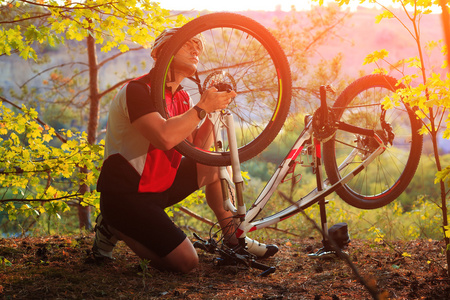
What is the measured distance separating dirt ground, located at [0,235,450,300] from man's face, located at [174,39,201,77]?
3.40 feet

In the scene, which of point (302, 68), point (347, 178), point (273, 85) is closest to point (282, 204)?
point (302, 68)

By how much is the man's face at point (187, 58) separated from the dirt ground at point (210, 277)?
3.40 feet

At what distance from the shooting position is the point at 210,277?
8.50 ft

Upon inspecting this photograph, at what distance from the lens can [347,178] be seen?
2924 millimetres

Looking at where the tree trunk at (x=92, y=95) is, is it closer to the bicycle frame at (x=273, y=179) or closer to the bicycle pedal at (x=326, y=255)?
the bicycle frame at (x=273, y=179)

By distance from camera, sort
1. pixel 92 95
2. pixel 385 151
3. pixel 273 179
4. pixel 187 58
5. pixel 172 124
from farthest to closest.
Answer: pixel 92 95 → pixel 385 151 → pixel 273 179 → pixel 187 58 → pixel 172 124

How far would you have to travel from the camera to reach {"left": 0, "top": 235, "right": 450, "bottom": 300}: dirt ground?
7.28 ft

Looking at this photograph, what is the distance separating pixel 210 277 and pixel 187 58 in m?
1.19

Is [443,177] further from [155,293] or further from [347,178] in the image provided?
[155,293]

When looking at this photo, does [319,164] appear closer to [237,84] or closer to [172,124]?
[237,84]

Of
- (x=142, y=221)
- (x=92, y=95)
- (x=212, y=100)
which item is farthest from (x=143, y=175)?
(x=92, y=95)

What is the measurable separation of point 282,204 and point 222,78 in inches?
245

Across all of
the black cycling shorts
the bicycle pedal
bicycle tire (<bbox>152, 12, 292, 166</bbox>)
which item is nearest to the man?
the black cycling shorts

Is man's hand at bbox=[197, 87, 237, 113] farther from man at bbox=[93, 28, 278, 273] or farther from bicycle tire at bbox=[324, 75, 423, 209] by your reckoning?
bicycle tire at bbox=[324, 75, 423, 209]
